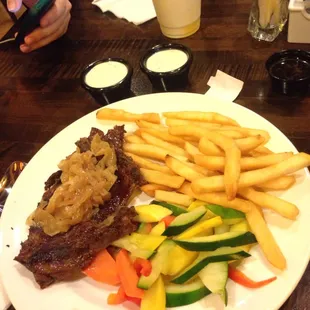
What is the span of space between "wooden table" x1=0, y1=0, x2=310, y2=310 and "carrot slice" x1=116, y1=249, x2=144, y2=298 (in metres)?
1.03

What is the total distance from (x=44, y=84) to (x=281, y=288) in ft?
6.91

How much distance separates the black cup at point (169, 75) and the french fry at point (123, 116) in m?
0.37

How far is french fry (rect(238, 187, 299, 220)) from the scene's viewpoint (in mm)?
1651

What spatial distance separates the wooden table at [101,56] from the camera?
7.95 ft

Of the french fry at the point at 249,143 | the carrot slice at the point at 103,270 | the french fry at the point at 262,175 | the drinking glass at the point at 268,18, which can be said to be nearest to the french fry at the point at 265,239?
the french fry at the point at 262,175

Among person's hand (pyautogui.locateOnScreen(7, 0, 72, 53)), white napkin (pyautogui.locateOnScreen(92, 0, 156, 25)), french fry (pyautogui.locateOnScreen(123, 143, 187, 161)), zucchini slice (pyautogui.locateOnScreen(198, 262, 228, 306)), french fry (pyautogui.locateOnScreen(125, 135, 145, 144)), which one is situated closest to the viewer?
zucchini slice (pyautogui.locateOnScreen(198, 262, 228, 306))

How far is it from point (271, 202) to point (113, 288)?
0.72 meters

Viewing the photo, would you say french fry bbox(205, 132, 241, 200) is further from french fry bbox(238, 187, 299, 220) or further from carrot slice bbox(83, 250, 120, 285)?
carrot slice bbox(83, 250, 120, 285)

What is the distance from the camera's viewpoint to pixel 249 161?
5.76 feet

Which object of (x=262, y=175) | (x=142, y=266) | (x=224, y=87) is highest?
(x=262, y=175)

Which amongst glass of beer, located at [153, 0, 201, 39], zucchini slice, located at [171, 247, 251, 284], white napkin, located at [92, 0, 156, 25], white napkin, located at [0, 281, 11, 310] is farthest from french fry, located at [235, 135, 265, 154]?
white napkin, located at [92, 0, 156, 25]

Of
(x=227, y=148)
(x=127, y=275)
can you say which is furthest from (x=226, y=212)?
(x=127, y=275)

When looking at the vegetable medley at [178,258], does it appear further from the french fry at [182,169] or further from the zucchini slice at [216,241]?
the french fry at [182,169]

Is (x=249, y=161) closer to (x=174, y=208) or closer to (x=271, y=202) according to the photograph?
(x=271, y=202)
